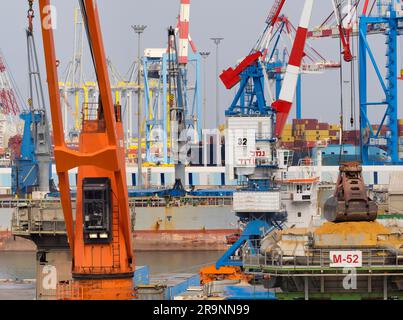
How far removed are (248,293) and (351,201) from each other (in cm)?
324

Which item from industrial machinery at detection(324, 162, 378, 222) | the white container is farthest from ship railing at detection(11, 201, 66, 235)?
industrial machinery at detection(324, 162, 378, 222)

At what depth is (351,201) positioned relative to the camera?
27.4 meters

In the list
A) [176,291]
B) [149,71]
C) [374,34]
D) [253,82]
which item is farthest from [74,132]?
[176,291]

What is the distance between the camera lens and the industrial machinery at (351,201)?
27.2m

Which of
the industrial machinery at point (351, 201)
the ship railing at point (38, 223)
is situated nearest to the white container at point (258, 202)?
the ship railing at point (38, 223)

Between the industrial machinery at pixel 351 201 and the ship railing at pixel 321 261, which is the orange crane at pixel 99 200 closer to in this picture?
the industrial machinery at pixel 351 201

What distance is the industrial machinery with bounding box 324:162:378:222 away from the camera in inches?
1072

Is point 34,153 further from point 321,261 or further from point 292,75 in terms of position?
point 321,261

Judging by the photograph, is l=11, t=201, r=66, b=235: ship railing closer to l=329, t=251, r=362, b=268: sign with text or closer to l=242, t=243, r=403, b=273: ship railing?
l=242, t=243, r=403, b=273: ship railing

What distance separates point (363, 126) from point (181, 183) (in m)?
16.9

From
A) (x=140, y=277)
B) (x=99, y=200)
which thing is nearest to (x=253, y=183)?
(x=140, y=277)

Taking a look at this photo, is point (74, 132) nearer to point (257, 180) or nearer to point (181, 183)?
point (181, 183)

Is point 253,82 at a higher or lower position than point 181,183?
higher
